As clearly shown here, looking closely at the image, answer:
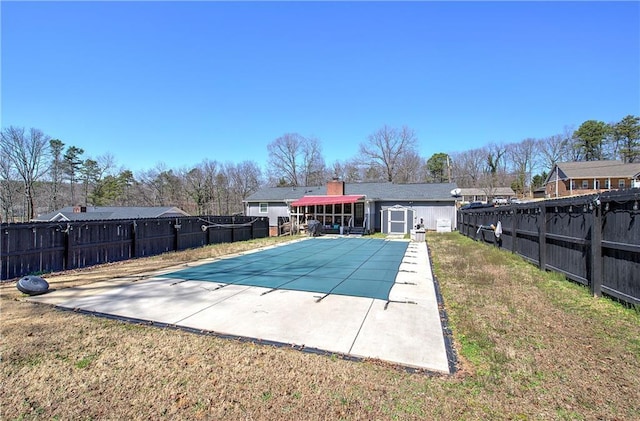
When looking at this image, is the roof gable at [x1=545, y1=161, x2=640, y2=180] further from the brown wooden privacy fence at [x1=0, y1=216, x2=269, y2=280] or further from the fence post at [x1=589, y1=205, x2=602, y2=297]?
the brown wooden privacy fence at [x1=0, y1=216, x2=269, y2=280]

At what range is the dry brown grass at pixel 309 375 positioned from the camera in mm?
2303

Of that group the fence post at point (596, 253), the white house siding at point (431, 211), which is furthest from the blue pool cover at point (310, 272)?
the white house siding at point (431, 211)

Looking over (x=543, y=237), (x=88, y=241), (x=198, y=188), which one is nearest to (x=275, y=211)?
(x=88, y=241)

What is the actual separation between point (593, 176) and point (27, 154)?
68.8 meters

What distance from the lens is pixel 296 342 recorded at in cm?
359

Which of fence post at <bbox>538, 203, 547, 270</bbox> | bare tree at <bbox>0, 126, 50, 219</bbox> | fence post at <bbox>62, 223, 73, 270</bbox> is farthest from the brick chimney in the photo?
bare tree at <bbox>0, 126, 50, 219</bbox>

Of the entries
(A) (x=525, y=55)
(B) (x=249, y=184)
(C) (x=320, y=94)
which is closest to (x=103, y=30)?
(A) (x=525, y=55)

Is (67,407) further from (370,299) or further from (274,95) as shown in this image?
(274,95)

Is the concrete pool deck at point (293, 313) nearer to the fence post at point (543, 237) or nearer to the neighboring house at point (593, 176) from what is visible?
the fence post at point (543, 237)

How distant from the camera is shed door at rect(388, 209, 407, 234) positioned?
20.9 meters

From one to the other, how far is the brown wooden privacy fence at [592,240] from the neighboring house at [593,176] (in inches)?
1380

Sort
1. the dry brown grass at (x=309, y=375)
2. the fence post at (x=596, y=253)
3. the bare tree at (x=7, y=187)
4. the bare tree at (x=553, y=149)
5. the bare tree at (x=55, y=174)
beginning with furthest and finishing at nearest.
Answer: the bare tree at (x=553, y=149) < the bare tree at (x=55, y=174) < the bare tree at (x=7, y=187) < the fence post at (x=596, y=253) < the dry brown grass at (x=309, y=375)

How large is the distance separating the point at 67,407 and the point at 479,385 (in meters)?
3.36

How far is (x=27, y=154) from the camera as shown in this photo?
38.7m
